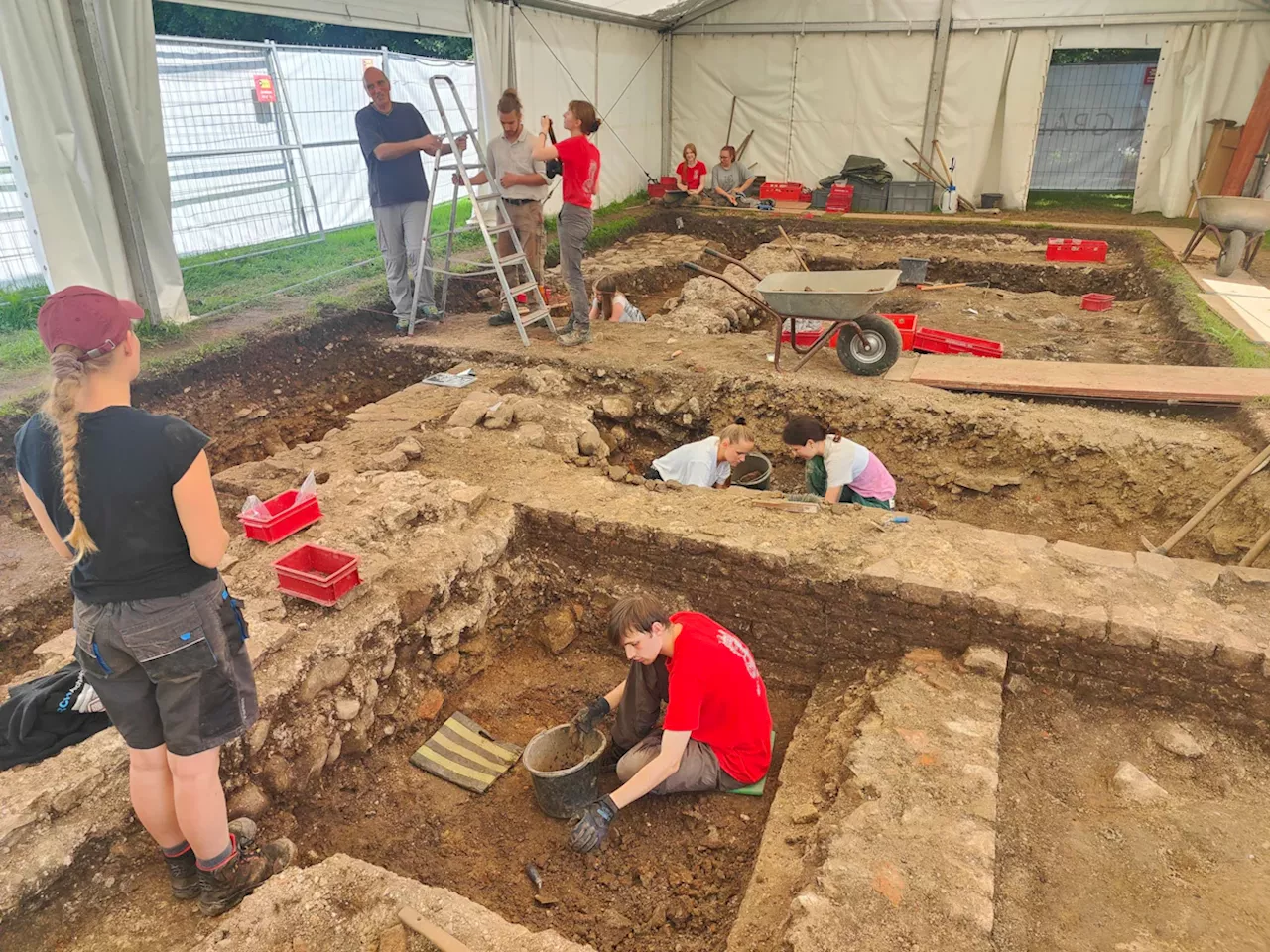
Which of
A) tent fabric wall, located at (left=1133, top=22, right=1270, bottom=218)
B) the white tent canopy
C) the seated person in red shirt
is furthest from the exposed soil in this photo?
tent fabric wall, located at (left=1133, top=22, right=1270, bottom=218)

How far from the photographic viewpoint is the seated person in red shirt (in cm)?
293

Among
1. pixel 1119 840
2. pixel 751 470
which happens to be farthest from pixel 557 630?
pixel 1119 840

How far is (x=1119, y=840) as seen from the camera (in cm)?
288

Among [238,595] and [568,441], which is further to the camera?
[568,441]

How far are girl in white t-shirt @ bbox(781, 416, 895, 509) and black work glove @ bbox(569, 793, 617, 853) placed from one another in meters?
2.44

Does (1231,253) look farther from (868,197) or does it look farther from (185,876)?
(185,876)

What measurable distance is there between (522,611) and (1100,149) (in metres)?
17.2

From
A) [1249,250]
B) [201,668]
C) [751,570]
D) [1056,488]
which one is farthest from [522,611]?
[1249,250]

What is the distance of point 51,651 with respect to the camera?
3.24 metres

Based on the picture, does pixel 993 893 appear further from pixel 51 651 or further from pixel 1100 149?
pixel 1100 149

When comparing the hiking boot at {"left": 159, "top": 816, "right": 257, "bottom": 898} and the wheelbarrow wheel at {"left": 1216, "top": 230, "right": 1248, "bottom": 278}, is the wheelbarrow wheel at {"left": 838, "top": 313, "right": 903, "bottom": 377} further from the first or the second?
the hiking boot at {"left": 159, "top": 816, "right": 257, "bottom": 898}

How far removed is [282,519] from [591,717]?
1895 millimetres

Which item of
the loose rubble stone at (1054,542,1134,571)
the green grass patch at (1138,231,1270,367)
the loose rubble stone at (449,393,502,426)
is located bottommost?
the loose rubble stone at (1054,542,1134,571)

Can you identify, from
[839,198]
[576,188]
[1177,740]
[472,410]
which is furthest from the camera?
[839,198]
